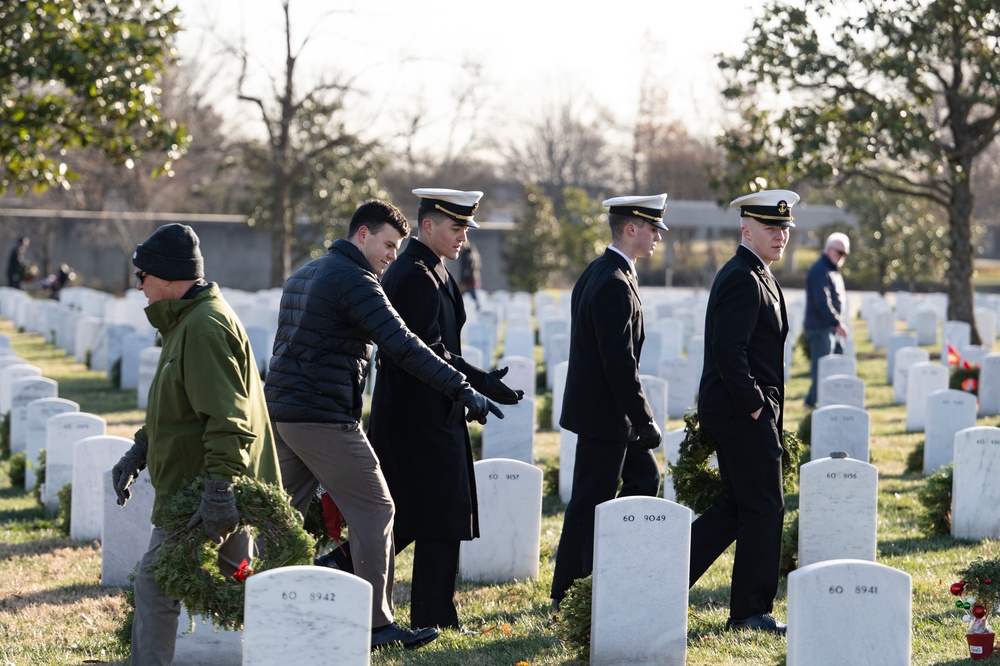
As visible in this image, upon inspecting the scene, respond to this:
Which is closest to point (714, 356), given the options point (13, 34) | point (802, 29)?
point (13, 34)

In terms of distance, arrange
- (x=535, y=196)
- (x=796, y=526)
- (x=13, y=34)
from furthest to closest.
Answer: (x=535, y=196), (x=13, y=34), (x=796, y=526)

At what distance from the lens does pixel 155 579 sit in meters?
4.59

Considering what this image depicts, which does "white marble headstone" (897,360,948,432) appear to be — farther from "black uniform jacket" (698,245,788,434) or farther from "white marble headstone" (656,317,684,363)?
"black uniform jacket" (698,245,788,434)

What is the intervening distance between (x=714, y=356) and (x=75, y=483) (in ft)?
14.5

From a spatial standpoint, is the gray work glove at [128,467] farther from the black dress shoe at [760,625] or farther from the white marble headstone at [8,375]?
the white marble headstone at [8,375]

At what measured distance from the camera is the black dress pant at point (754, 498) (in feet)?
18.6

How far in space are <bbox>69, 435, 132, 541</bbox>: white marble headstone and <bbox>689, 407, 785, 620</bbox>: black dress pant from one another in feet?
12.7

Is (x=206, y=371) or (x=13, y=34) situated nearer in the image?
(x=206, y=371)

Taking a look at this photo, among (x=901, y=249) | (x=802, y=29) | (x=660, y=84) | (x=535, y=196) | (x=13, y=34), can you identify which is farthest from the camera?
(x=660, y=84)

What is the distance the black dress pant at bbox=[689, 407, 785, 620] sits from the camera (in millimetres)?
5664

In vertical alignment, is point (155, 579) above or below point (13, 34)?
below

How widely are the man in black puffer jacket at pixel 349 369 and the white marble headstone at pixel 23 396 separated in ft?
A: 21.8

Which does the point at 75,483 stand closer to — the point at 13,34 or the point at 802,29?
the point at 13,34

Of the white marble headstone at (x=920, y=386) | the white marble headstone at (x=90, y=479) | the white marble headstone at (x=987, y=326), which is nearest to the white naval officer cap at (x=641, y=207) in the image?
the white marble headstone at (x=90, y=479)
